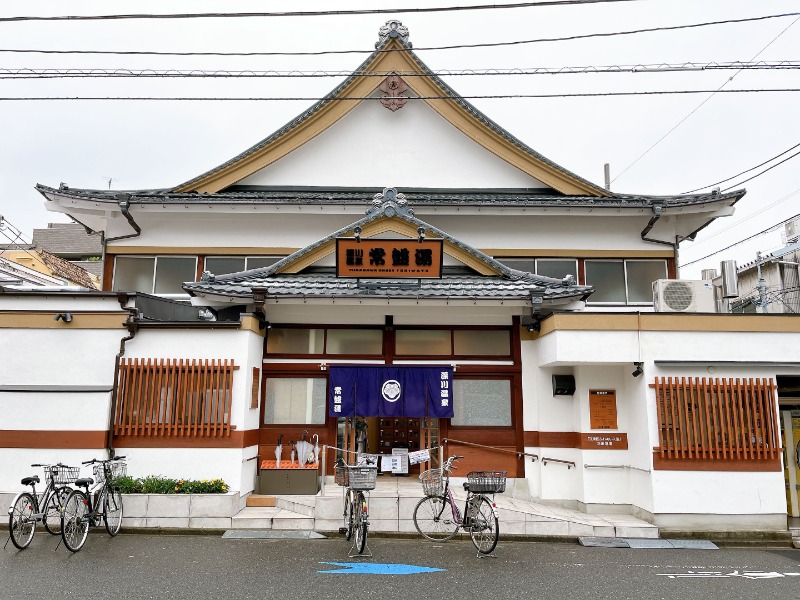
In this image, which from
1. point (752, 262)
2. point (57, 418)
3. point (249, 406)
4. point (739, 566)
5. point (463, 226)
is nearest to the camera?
point (739, 566)

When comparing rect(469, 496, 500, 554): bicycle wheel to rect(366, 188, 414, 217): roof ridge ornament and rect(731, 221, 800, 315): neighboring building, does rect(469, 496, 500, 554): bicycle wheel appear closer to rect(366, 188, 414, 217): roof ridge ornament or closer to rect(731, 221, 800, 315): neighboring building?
Result: rect(366, 188, 414, 217): roof ridge ornament

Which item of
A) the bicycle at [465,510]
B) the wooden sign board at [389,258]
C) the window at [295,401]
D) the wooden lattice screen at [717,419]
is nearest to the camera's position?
the bicycle at [465,510]

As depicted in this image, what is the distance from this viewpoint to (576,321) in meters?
10.6

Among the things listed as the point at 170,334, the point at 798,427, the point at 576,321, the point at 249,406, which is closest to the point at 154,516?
the point at 249,406

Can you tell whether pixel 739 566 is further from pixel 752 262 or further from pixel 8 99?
pixel 752 262

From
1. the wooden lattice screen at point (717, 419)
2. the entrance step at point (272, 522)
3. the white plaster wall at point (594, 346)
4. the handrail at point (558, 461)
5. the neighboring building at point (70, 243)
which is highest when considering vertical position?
the neighboring building at point (70, 243)

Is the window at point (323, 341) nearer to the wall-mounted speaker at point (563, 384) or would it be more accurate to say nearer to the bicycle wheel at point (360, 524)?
the wall-mounted speaker at point (563, 384)

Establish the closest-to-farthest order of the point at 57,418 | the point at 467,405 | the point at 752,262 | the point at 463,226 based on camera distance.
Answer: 1. the point at 57,418
2. the point at 467,405
3. the point at 463,226
4. the point at 752,262

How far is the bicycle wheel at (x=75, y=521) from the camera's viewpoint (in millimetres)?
8266

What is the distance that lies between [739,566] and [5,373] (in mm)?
12576

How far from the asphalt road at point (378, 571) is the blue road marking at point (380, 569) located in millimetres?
28

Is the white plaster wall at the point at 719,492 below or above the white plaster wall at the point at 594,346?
below

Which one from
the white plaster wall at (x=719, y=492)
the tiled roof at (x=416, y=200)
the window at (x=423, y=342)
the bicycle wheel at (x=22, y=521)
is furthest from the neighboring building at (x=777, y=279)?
the bicycle wheel at (x=22, y=521)

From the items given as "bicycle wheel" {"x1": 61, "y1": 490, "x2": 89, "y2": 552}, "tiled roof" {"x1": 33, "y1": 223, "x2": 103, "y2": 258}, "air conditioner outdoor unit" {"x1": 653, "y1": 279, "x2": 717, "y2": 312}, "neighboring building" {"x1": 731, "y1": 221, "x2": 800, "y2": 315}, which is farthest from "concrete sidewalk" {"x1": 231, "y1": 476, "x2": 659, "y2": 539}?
"tiled roof" {"x1": 33, "y1": 223, "x2": 103, "y2": 258}
